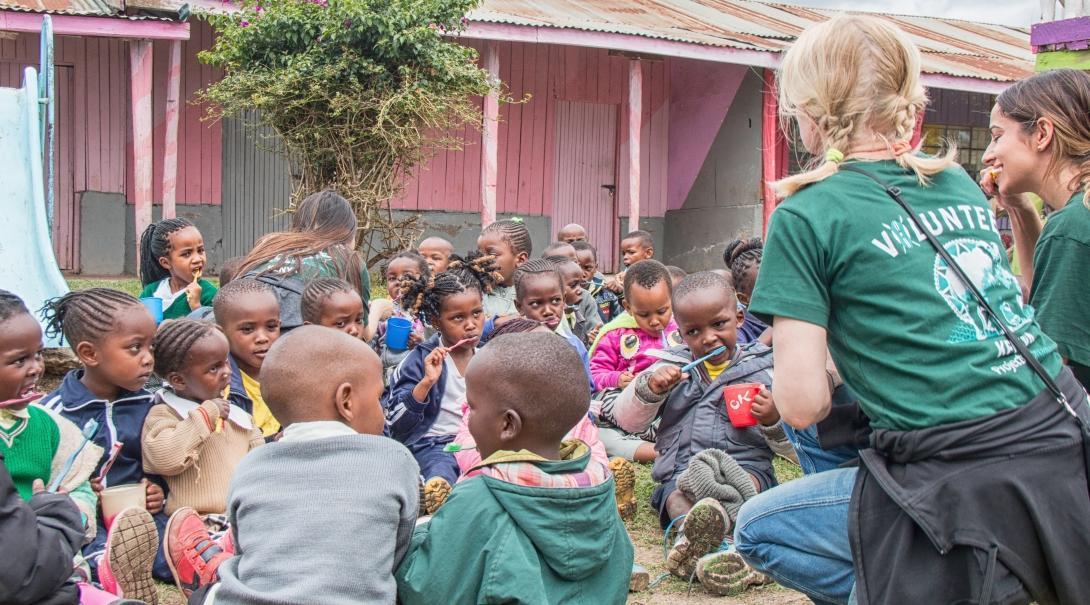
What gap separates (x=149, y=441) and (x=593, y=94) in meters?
12.3

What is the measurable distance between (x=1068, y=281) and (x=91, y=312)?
121 inches

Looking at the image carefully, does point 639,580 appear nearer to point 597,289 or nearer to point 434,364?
point 434,364

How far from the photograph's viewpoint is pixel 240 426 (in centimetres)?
387

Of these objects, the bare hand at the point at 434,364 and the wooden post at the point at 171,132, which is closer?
the bare hand at the point at 434,364

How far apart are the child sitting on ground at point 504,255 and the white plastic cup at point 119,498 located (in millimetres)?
2474

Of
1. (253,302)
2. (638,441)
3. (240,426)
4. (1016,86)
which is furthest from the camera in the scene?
(638,441)

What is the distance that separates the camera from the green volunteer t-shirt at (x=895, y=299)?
2.08 m

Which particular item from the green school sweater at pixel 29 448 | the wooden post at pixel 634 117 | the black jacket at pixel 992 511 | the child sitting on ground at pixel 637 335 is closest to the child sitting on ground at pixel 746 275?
the child sitting on ground at pixel 637 335

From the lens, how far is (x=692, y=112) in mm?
15680

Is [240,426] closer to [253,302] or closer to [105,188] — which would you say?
[253,302]

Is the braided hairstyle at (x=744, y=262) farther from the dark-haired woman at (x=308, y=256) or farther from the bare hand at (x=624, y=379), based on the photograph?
the dark-haired woman at (x=308, y=256)

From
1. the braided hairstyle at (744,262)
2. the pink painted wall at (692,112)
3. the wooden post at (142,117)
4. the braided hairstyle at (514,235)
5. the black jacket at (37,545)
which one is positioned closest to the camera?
the black jacket at (37,545)

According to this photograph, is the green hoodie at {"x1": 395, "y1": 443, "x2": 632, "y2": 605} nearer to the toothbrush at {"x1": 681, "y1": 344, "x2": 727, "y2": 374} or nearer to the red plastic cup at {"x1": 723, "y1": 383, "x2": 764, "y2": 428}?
the red plastic cup at {"x1": 723, "y1": 383, "x2": 764, "y2": 428}

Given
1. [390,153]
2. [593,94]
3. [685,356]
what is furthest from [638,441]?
[593,94]
